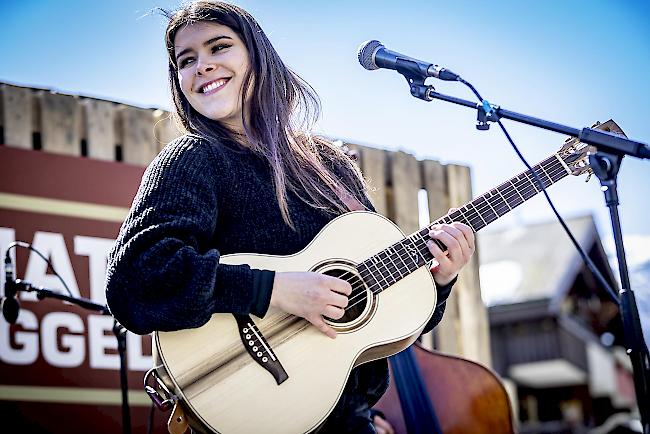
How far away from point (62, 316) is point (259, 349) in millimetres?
2223

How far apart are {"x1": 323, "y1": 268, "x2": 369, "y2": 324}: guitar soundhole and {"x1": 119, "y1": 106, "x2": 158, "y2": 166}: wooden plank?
7.92ft

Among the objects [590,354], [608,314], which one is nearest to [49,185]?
[590,354]

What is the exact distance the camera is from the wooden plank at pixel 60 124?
497 cm

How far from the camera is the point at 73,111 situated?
5.09 m

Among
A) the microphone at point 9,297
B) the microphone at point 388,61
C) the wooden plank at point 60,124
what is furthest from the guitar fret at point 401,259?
the wooden plank at point 60,124

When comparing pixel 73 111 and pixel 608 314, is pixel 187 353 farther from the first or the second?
pixel 608 314

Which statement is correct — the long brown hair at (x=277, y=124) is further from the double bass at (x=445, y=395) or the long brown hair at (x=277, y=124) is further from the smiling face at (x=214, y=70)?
the double bass at (x=445, y=395)

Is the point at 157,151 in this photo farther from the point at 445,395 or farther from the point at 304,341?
the point at 304,341

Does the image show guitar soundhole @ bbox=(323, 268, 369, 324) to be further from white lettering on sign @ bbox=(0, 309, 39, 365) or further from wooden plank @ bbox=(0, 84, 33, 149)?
wooden plank @ bbox=(0, 84, 33, 149)

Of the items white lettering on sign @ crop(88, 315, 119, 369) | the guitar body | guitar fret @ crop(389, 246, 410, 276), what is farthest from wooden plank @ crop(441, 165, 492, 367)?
the guitar body

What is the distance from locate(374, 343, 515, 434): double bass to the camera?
4273 mm

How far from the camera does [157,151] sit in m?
5.35

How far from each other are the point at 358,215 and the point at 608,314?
2582 centimetres

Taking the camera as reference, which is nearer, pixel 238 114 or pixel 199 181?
pixel 199 181
